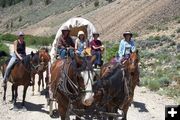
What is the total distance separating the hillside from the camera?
203 feet

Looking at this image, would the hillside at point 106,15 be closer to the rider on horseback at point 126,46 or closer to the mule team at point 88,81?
the rider on horseback at point 126,46

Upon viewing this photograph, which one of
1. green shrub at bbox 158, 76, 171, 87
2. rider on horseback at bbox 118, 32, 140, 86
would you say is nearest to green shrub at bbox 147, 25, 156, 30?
green shrub at bbox 158, 76, 171, 87

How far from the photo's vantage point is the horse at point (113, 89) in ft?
36.4

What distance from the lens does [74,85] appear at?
1034 centimetres

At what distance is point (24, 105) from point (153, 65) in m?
13.6

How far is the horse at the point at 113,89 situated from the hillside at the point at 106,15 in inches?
605

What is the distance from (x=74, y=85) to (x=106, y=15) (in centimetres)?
6660

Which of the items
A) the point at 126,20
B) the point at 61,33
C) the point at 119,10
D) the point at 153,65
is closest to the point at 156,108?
the point at 61,33

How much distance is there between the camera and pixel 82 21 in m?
17.1

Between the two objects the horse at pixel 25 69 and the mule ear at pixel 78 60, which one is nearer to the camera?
the mule ear at pixel 78 60

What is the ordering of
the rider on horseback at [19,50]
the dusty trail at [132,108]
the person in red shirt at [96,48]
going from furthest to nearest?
the person in red shirt at [96,48] < the rider on horseback at [19,50] < the dusty trail at [132,108]

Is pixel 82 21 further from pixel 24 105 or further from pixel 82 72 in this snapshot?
pixel 82 72

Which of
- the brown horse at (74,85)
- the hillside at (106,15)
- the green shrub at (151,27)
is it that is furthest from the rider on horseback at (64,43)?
the green shrub at (151,27)

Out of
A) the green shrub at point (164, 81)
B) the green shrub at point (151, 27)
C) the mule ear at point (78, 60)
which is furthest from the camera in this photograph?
the green shrub at point (151, 27)
